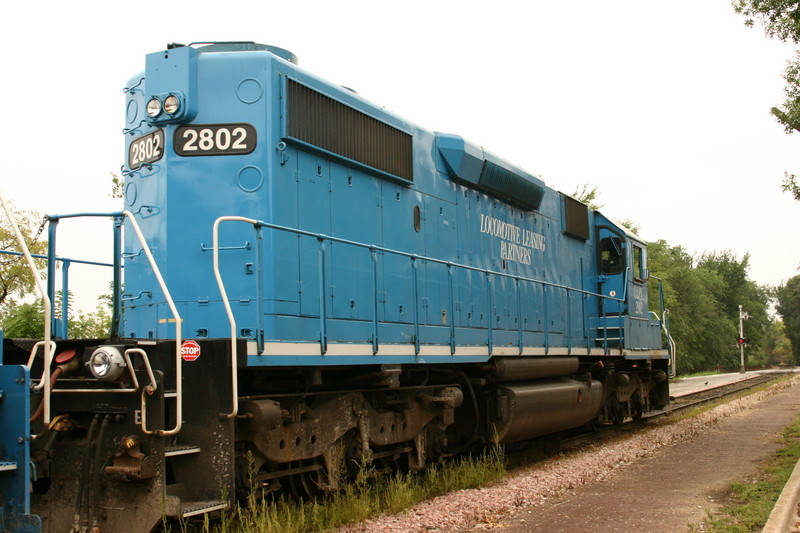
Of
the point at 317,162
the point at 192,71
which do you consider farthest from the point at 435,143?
the point at 192,71

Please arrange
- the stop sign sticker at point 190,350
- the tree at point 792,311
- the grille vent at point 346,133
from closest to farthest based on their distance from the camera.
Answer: the stop sign sticker at point 190,350, the grille vent at point 346,133, the tree at point 792,311

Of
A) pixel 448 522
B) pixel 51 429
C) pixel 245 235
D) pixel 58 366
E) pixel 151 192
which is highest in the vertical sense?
pixel 151 192

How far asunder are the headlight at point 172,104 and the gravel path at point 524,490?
3.91 metres

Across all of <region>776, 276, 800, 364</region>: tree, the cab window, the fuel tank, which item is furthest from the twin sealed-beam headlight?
<region>776, 276, 800, 364</region>: tree

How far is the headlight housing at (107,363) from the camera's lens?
5.03m

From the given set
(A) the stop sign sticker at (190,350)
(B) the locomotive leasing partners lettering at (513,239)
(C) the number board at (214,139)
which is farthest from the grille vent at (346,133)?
(A) the stop sign sticker at (190,350)

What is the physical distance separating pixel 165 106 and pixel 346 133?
6.24ft

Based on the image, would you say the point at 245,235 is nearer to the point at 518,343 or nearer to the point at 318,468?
the point at 318,468

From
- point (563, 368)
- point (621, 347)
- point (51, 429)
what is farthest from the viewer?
point (621, 347)

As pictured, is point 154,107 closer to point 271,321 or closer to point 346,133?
point 346,133

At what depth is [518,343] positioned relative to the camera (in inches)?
409

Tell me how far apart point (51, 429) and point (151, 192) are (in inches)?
98.2

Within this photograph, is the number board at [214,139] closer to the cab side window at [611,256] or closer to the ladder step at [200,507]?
the ladder step at [200,507]

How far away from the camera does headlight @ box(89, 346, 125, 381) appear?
16.5ft
